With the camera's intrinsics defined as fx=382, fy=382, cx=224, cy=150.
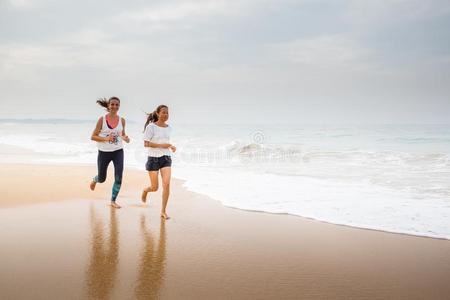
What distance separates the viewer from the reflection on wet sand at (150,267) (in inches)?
129

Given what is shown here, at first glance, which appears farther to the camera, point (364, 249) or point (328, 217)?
point (328, 217)

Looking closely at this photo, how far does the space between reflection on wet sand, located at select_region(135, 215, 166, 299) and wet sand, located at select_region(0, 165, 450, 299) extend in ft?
0.03

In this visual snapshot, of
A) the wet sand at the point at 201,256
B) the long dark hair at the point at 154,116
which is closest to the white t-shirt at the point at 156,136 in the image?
the long dark hair at the point at 154,116

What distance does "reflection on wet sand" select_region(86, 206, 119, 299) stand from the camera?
3.28 meters

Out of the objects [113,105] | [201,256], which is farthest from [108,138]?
[201,256]

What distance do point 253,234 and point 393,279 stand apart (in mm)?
1915

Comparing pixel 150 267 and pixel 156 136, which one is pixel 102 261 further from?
pixel 156 136

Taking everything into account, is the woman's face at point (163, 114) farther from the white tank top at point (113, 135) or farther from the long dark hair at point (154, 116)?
the white tank top at point (113, 135)

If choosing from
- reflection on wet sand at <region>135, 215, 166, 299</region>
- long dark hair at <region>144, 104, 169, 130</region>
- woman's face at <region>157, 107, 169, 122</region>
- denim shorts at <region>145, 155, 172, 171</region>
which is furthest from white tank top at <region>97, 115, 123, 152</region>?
reflection on wet sand at <region>135, 215, 166, 299</region>

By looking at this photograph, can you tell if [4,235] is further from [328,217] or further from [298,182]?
[298,182]

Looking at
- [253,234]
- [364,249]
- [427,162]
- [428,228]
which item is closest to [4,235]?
[253,234]

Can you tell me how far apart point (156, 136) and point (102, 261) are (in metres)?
2.47

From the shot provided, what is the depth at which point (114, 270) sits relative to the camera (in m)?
3.72

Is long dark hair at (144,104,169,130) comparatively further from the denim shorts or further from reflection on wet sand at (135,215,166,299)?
reflection on wet sand at (135,215,166,299)
